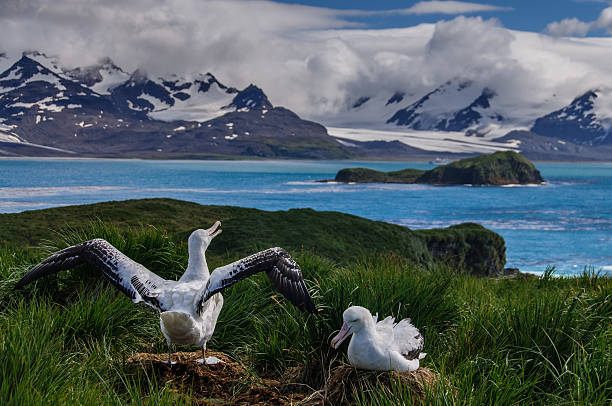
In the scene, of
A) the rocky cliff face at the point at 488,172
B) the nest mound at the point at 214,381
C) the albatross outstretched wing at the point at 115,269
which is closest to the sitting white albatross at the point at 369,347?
the nest mound at the point at 214,381

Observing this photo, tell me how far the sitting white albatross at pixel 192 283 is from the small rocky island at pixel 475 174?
446ft

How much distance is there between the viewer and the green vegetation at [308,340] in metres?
4.82

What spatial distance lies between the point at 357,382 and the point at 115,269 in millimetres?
3001

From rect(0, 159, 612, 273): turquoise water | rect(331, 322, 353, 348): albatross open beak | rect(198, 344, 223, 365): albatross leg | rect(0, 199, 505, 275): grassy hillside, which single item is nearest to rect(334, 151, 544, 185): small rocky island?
rect(0, 159, 612, 273): turquoise water

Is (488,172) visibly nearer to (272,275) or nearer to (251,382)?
(272,275)

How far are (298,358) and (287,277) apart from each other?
0.97 meters

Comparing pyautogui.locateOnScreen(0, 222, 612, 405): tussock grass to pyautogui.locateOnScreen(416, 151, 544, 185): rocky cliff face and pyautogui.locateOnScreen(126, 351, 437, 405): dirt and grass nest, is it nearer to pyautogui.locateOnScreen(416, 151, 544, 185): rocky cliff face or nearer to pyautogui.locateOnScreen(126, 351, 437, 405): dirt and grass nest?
pyautogui.locateOnScreen(126, 351, 437, 405): dirt and grass nest

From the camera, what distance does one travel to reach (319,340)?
6617mm

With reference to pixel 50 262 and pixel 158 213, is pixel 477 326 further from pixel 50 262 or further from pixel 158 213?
pixel 158 213

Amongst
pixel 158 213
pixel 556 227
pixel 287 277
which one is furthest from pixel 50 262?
pixel 556 227

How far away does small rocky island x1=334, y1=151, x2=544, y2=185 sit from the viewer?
5492 inches

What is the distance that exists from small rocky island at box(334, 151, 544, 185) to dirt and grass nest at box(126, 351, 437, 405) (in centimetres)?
13621

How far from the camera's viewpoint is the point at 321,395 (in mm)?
5473

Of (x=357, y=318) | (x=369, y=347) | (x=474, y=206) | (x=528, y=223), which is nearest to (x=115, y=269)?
(x=357, y=318)
